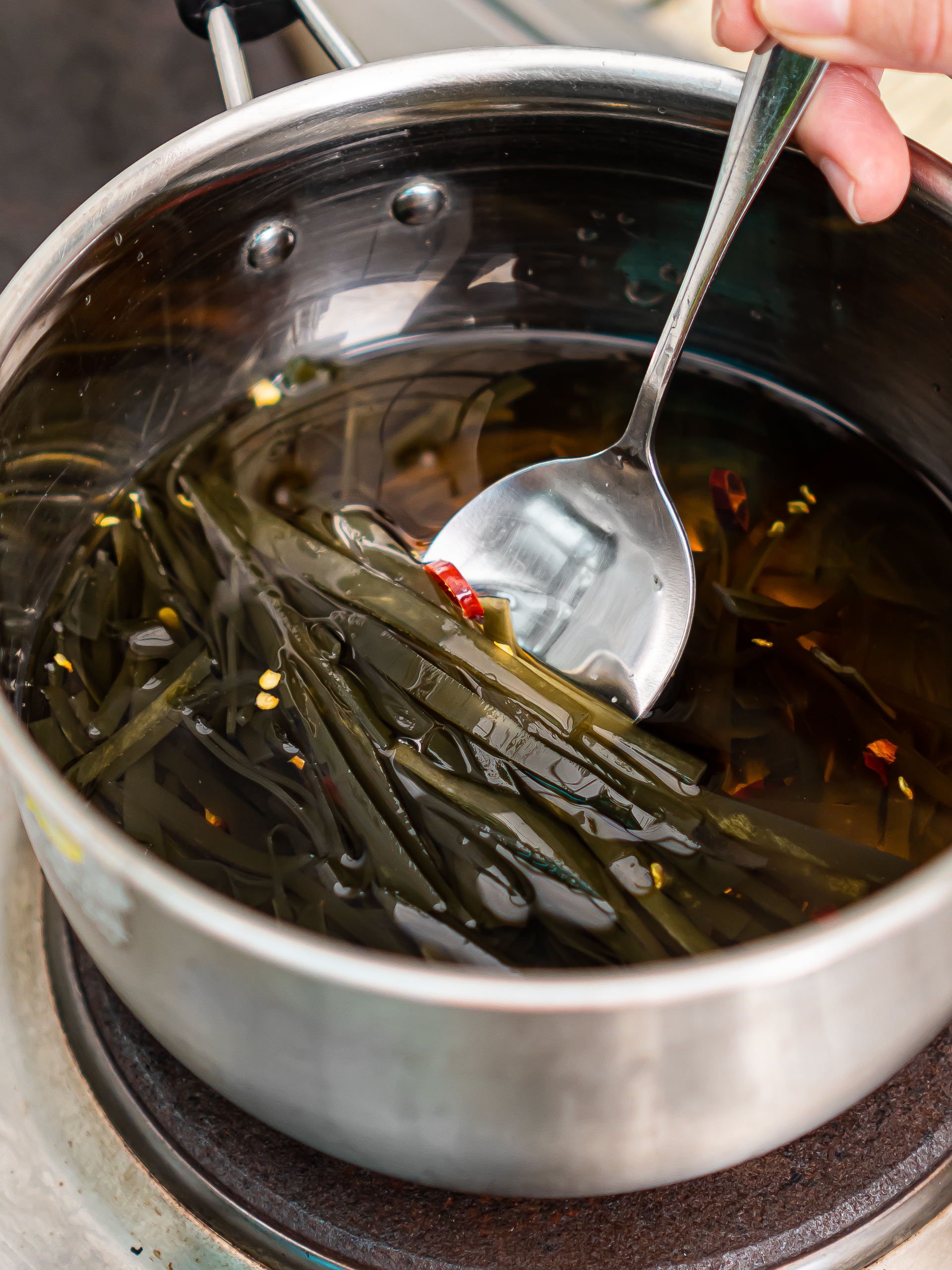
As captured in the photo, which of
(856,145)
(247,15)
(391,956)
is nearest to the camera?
(391,956)

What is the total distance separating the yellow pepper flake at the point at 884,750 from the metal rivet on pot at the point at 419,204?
70 centimetres

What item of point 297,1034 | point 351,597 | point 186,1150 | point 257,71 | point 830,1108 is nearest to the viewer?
point 297,1034

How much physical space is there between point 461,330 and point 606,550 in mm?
383

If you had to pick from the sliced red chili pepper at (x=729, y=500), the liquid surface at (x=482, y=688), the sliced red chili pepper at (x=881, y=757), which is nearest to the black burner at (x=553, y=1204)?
the liquid surface at (x=482, y=688)

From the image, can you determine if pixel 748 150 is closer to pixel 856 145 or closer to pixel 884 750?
pixel 856 145

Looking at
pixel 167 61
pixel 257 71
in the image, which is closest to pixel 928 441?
pixel 257 71

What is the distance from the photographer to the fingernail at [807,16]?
2.29 ft

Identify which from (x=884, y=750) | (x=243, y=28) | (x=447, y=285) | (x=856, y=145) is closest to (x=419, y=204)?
(x=447, y=285)

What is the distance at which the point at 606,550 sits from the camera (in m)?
1.01

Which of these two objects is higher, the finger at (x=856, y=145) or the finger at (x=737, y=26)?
the finger at (x=737, y=26)

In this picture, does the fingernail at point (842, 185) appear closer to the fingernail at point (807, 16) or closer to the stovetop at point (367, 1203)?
the fingernail at point (807, 16)

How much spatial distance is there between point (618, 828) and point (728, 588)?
308mm

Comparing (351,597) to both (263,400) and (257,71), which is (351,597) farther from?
(257,71)

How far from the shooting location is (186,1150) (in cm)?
68
